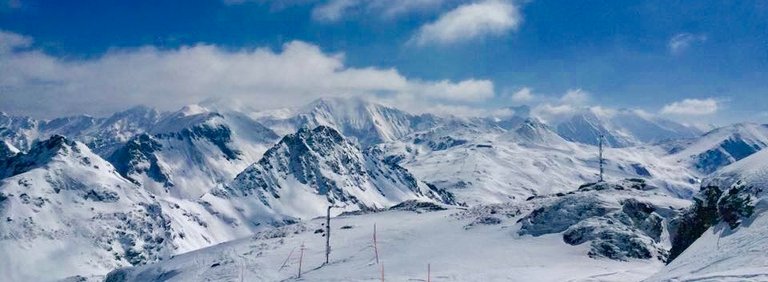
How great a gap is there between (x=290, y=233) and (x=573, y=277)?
49513 millimetres

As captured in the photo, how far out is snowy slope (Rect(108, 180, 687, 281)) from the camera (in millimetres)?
39406

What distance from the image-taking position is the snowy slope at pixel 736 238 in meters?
18.3

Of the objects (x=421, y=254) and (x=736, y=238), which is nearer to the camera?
(x=736, y=238)

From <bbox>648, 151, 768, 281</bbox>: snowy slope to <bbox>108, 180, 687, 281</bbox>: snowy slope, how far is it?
27.7 feet

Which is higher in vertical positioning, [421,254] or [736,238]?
[736,238]

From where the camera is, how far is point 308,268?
54.3 meters

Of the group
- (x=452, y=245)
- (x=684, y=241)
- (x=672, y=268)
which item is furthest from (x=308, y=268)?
(x=672, y=268)

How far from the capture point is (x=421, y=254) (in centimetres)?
5059

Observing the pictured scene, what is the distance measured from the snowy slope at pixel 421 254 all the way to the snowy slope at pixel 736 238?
844 cm

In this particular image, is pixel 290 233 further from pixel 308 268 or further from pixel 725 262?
pixel 725 262

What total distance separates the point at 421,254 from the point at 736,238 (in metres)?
30.8

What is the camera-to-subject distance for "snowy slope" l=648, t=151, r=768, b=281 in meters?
18.3

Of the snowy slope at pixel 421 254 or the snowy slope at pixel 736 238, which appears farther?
the snowy slope at pixel 421 254

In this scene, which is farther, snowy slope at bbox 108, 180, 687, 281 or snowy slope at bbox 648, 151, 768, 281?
snowy slope at bbox 108, 180, 687, 281
